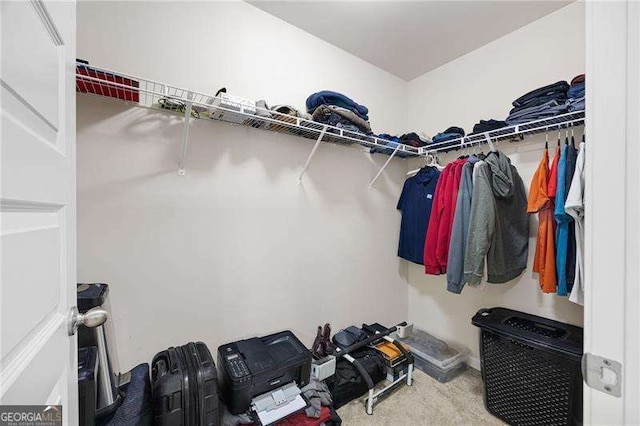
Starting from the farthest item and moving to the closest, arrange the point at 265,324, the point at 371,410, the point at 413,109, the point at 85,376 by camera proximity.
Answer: the point at 413,109 → the point at 265,324 → the point at 371,410 → the point at 85,376

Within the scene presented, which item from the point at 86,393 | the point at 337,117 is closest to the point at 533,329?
the point at 337,117

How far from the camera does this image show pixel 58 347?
523 millimetres

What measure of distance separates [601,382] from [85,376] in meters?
1.41

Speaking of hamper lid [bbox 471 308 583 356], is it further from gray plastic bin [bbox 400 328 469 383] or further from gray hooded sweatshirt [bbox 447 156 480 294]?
gray plastic bin [bbox 400 328 469 383]

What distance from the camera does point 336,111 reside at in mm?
1729

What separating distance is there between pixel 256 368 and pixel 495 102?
97.1 inches

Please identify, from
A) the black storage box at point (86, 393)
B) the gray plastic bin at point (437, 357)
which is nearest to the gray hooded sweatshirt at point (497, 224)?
the gray plastic bin at point (437, 357)

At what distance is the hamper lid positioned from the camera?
139 centimetres

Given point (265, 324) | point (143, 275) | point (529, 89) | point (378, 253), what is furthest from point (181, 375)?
point (529, 89)

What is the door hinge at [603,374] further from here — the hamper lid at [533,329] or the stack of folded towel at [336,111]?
the stack of folded towel at [336,111]

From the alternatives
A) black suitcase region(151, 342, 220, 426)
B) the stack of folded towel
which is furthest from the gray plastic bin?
the stack of folded towel

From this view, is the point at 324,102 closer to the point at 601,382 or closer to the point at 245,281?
the point at 245,281

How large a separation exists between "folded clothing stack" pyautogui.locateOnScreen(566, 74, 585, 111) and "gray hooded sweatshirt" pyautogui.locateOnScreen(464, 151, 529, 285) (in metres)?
0.42

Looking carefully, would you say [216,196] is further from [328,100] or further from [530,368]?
[530,368]
